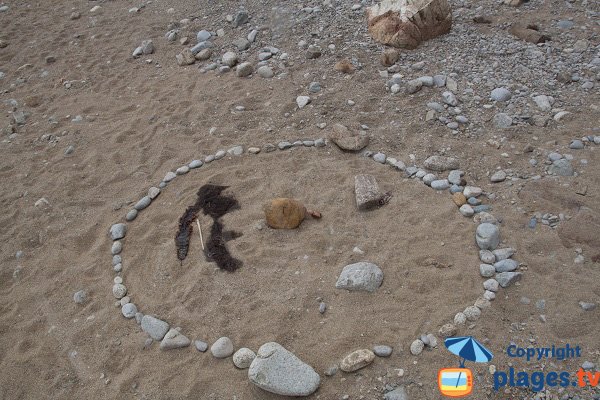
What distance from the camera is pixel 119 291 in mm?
3928

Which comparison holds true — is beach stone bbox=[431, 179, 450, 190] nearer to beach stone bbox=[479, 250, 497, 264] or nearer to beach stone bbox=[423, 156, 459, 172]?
beach stone bbox=[423, 156, 459, 172]

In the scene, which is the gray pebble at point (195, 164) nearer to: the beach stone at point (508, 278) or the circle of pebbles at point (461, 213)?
the circle of pebbles at point (461, 213)

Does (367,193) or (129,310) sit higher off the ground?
(367,193)

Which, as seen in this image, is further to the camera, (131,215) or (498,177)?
(131,215)

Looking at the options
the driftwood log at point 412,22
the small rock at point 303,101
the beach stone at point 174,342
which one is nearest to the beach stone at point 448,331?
the beach stone at point 174,342

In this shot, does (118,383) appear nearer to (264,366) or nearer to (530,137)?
(264,366)

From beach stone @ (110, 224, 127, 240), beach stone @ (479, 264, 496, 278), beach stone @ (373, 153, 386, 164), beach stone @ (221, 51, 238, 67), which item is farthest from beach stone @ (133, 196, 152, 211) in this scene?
beach stone @ (479, 264, 496, 278)

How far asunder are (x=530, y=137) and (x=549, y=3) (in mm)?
2543

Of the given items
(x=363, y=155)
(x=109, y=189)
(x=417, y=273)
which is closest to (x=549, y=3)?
(x=363, y=155)

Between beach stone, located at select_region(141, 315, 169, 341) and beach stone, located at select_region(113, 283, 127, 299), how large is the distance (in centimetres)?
34

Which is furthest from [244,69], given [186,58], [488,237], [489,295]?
[489,295]

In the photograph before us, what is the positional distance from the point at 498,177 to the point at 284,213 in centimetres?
182

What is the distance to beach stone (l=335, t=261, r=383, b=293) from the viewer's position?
11.9 feet

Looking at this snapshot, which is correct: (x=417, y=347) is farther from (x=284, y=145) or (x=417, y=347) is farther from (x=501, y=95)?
(x=501, y=95)
